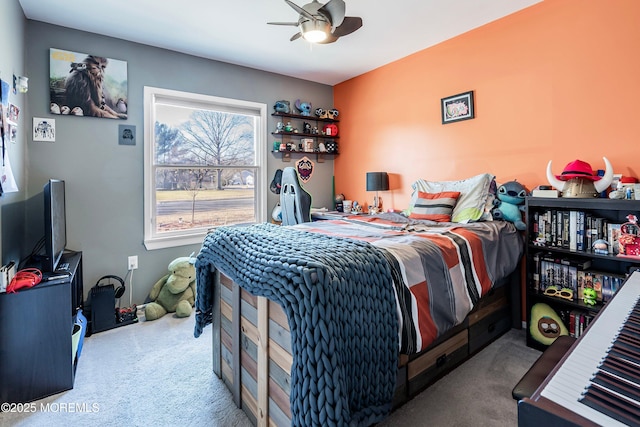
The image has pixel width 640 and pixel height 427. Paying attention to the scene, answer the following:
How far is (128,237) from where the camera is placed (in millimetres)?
3023

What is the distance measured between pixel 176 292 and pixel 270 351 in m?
2.03

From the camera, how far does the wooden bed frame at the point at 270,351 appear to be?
4.24 feet

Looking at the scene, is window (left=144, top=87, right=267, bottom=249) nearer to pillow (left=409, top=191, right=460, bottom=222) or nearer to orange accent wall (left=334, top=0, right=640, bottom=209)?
orange accent wall (left=334, top=0, right=640, bottom=209)

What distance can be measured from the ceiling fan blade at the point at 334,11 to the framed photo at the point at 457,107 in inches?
62.7

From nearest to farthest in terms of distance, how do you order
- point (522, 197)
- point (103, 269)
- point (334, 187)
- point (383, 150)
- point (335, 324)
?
1. point (335, 324)
2. point (522, 197)
3. point (103, 269)
4. point (383, 150)
5. point (334, 187)

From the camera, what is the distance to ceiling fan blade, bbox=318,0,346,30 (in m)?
1.91

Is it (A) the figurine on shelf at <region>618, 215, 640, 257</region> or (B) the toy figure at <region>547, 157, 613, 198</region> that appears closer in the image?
(A) the figurine on shelf at <region>618, 215, 640, 257</region>

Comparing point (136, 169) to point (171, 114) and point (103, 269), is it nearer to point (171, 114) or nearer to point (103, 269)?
point (171, 114)

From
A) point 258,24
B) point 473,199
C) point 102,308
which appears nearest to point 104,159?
point 102,308

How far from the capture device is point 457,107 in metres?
3.04

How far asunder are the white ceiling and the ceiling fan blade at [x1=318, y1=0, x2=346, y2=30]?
54 cm

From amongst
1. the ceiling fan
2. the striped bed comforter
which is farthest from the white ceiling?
the striped bed comforter

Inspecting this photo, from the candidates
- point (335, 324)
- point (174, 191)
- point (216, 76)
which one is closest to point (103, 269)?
point (174, 191)

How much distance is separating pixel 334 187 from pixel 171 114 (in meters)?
2.32
